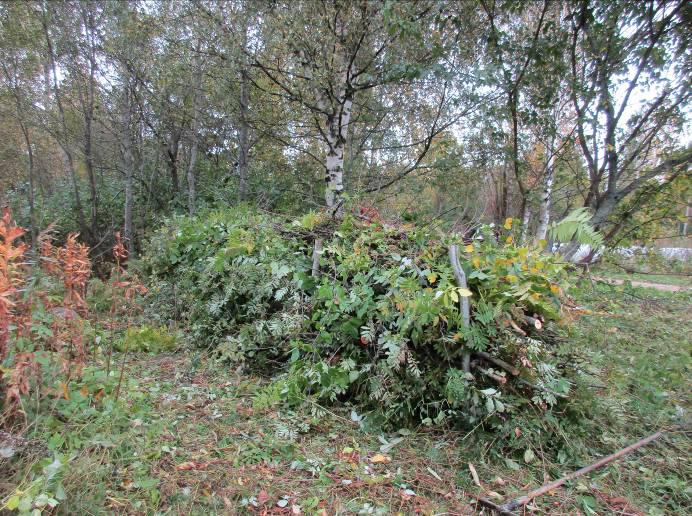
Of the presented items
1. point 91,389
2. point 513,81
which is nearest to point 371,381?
point 91,389

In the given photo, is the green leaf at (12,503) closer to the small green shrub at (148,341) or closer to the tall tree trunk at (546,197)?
the small green shrub at (148,341)

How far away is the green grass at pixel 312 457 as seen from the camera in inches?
77.2

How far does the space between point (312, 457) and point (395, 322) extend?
101cm

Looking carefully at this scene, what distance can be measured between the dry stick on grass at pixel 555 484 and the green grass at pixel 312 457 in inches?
1.8

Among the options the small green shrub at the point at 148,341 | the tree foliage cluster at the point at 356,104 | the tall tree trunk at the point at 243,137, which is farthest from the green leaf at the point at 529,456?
the tall tree trunk at the point at 243,137

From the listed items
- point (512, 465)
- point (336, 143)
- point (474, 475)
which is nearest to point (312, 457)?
point (474, 475)

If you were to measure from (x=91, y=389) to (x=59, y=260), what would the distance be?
0.78 m

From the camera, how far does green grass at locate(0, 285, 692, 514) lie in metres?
1.96

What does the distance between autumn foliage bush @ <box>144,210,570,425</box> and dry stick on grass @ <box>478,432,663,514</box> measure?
1.25ft

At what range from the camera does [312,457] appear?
243 cm

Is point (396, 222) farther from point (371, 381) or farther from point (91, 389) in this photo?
point (91, 389)

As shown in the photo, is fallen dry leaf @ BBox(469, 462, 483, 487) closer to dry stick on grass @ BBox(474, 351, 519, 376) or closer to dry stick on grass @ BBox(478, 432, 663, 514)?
dry stick on grass @ BBox(478, 432, 663, 514)

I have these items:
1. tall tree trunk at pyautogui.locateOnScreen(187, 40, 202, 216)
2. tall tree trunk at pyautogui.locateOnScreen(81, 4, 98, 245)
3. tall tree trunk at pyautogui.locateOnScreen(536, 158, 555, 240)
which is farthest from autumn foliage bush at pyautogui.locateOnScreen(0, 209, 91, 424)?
tall tree trunk at pyautogui.locateOnScreen(81, 4, 98, 245)

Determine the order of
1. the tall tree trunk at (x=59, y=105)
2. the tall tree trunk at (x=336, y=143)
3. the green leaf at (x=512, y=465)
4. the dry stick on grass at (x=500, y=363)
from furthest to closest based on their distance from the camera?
the tall tree trunk at (x=59, y=105) < the tall tree trunk at (x=336, y=143) < the dry stick on grass at (x=500, y=363) < the green leaf at (x=512, y=465)
